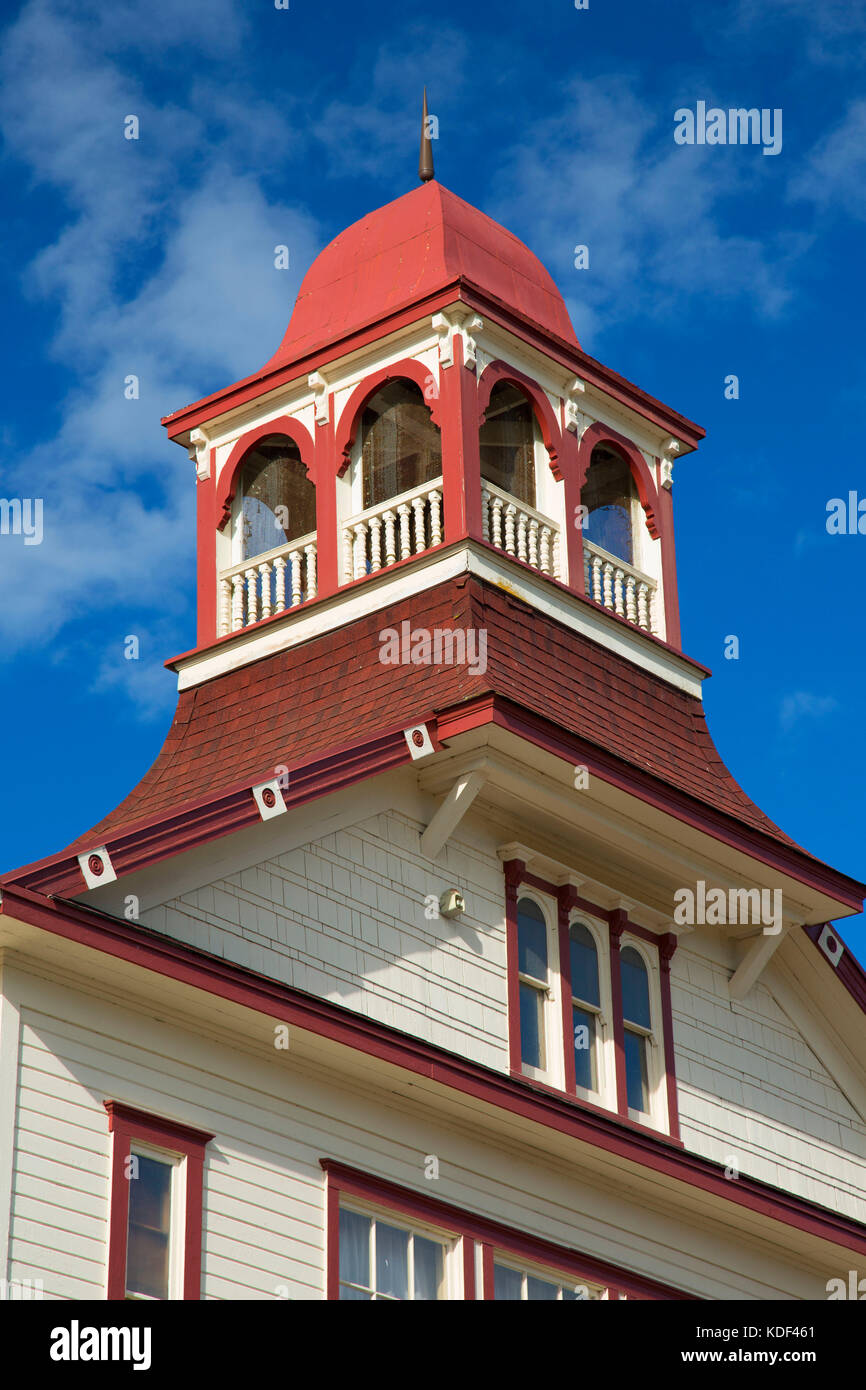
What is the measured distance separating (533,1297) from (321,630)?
6832mm

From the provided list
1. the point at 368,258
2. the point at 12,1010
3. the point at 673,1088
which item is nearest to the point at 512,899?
the point at 673,1088

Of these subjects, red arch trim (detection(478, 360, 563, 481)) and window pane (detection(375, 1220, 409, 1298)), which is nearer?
window pane (detection(375, 1220, 409, 1298))

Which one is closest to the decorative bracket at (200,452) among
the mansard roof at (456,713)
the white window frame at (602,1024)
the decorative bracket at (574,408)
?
the mansard roof at (456,713)

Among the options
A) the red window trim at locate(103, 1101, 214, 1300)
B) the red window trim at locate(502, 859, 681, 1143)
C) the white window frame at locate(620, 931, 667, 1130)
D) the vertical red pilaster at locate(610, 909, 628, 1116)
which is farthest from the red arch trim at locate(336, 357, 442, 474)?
the red window trim at locate(103, 1101, 214, 1300)

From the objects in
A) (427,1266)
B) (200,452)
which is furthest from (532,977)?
(200,452)

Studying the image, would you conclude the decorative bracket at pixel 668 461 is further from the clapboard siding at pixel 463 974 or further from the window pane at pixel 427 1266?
the window pane at pixel 427 1266

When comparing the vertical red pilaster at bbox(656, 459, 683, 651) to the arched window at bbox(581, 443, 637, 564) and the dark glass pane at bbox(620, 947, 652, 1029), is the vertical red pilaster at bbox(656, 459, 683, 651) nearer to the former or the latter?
the arched window at bbox(581, 443, 637, 564)

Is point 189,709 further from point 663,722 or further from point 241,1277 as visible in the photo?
point 241,1277

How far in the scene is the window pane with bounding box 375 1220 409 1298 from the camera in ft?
56.7

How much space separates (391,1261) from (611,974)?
4065 mm

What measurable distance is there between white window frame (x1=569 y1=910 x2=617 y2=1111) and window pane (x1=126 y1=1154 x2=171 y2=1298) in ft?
15.6

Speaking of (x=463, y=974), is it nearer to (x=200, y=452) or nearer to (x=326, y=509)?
(x=326, y=509)

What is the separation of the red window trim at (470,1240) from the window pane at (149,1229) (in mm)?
1399

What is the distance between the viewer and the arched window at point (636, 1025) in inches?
806
